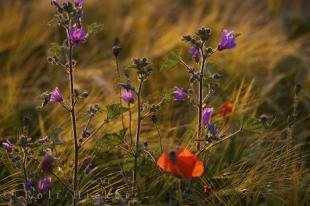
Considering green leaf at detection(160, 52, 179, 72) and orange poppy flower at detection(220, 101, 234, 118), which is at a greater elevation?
green leaf at detection(160, 52, 179, 72)

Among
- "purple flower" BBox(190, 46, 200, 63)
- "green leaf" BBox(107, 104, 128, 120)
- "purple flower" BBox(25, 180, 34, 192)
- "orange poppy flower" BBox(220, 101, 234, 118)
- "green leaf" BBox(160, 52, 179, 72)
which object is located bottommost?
"purple flower" BBox(25, 180, 34, 192)

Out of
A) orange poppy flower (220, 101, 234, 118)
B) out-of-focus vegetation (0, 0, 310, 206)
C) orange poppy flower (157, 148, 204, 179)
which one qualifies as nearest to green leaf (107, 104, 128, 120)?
out-of-focus vegetation (0, 0, 310, 206)

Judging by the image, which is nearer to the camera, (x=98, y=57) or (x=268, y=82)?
(x=268, y=82)

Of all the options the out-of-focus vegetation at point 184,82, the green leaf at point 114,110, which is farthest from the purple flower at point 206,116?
the green leaf at point 114,110

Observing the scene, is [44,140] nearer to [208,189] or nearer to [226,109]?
[208,189]

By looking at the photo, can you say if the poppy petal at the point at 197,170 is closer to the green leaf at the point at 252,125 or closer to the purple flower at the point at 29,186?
the green leaf at the point at 252,125

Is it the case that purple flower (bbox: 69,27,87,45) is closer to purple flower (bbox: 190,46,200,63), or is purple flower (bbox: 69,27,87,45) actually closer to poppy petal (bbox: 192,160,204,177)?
purple flower (bbox: 190,46,200,63)

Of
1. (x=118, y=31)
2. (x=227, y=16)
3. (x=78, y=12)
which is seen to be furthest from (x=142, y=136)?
(x=227, y=16)

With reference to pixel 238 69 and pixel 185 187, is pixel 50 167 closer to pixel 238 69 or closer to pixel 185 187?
pixel 185 187
